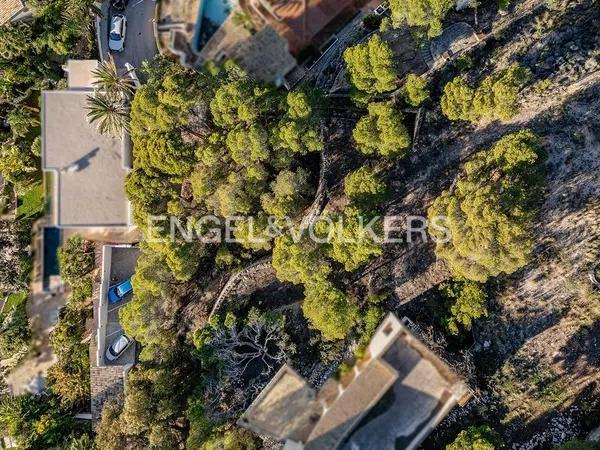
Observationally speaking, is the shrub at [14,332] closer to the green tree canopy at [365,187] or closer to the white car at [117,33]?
the white car at [117,33]

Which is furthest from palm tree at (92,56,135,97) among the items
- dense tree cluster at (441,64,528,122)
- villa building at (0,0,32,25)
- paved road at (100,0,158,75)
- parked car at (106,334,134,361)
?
dense tree cluster at (441,64,528,122)

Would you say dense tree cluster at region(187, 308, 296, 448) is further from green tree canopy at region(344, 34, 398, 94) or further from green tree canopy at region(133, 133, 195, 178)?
green tree canopy at region(344, 34, 398, 94)

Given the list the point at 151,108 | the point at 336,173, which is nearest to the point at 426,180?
the point at 336,173

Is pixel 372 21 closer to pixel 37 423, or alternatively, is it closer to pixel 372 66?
pixel 372 66

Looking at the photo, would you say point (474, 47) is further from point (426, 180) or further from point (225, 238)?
point (225, 238)

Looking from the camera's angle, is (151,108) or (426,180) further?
(426,180)

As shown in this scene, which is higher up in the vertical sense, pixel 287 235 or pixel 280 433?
pixel 287 235

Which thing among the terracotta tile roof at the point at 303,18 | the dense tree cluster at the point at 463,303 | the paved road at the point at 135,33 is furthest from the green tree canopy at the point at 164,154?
the dense tree cluster at the point at 463,303
